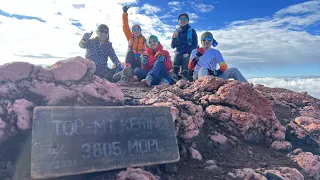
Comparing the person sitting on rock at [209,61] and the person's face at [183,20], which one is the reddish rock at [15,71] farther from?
the person's face at [183,20]

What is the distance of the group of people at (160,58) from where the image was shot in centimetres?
800

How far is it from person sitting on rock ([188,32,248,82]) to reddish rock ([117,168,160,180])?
4.50 metres

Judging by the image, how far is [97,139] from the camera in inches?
154

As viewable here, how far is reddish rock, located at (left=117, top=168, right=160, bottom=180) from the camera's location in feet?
12.2

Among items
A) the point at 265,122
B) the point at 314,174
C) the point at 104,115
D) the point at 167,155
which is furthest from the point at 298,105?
the point at 104,115

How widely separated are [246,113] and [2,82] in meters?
4.14

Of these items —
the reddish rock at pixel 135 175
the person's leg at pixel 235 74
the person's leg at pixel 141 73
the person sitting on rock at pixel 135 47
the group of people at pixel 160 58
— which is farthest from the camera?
the person sitting on rock at pixel 135 47

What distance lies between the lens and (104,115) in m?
4.09

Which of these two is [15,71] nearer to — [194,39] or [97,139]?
[97,139]

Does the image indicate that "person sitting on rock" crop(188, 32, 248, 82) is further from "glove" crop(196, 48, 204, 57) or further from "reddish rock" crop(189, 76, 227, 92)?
"reddish rock" crop(189, 76, 227, 92)

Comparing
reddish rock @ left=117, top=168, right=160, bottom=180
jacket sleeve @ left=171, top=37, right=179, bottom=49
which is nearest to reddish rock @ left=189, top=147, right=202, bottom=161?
reddish rock @ left=117, top=168, right=160, bottom=180

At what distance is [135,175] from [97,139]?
69 centimetres

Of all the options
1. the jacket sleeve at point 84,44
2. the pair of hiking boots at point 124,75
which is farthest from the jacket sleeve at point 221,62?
the jacket sleeve at point 84,44

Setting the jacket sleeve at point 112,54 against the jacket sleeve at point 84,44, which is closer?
the jacket sleeve at point 84,44
